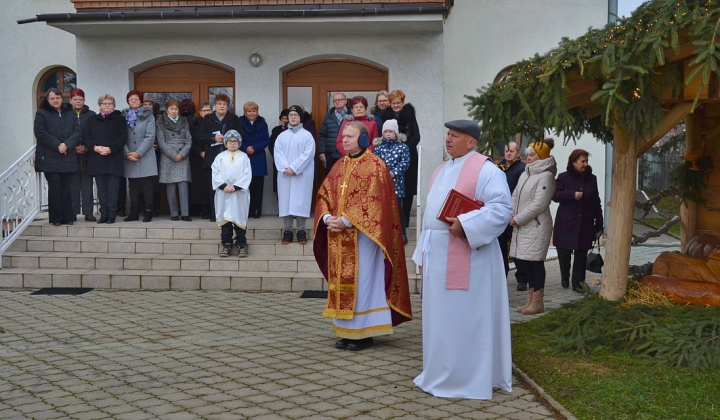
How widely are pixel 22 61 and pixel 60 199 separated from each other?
7094mm

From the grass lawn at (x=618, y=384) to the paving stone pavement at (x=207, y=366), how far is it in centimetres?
26

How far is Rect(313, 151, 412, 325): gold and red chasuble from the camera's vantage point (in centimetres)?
706

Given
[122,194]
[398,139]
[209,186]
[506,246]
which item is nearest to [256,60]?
[209,186]

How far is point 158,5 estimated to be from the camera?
512 inches

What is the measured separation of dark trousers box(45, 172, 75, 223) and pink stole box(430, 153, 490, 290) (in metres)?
7.64

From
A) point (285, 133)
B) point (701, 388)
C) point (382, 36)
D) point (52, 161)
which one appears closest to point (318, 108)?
point (382, 36)

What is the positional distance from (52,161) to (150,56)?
3095mm

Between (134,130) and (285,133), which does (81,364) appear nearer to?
(285,133)

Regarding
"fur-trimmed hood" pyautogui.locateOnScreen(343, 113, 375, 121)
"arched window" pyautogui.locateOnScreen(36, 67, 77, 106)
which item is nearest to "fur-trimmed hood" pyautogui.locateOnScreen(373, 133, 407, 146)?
"fur-trimmed hood" pyautogui.locateOnScreen(343, 113, 375, 121)

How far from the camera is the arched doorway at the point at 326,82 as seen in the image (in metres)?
13.8

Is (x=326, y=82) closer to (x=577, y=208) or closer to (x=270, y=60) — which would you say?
(x=270, y=60)

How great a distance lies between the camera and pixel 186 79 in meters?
14.0

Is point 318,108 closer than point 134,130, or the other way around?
point 134,130

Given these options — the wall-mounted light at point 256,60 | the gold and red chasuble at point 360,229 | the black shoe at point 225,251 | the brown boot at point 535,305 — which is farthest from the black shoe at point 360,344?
the wall-mounted light at point 256,60
